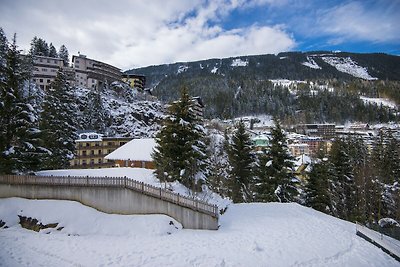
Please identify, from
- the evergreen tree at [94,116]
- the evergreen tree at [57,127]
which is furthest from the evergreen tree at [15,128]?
the evergreen tree at [94,116]

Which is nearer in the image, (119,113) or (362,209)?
(362,209)

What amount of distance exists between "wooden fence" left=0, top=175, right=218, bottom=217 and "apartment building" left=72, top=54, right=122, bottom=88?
8519 centimetres

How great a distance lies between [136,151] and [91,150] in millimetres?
31885

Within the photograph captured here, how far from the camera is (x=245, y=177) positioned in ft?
100

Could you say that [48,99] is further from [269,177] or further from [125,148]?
[269,177]

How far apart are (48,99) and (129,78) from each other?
107442 mm

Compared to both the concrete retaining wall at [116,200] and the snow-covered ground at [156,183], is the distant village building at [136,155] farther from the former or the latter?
the concrete retaining wall at [116,200]

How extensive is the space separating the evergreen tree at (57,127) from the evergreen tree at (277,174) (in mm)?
25197

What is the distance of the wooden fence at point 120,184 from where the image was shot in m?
16.5

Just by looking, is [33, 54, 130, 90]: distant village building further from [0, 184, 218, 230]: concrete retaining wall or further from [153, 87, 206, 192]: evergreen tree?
[153, 87, 206, 192]: evergreen tree

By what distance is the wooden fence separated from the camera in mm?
16547

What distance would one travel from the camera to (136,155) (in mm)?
35562

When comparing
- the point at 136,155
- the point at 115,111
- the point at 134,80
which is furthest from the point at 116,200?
the point at 134,80

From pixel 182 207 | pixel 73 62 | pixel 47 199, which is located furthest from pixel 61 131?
pixel 73 62
